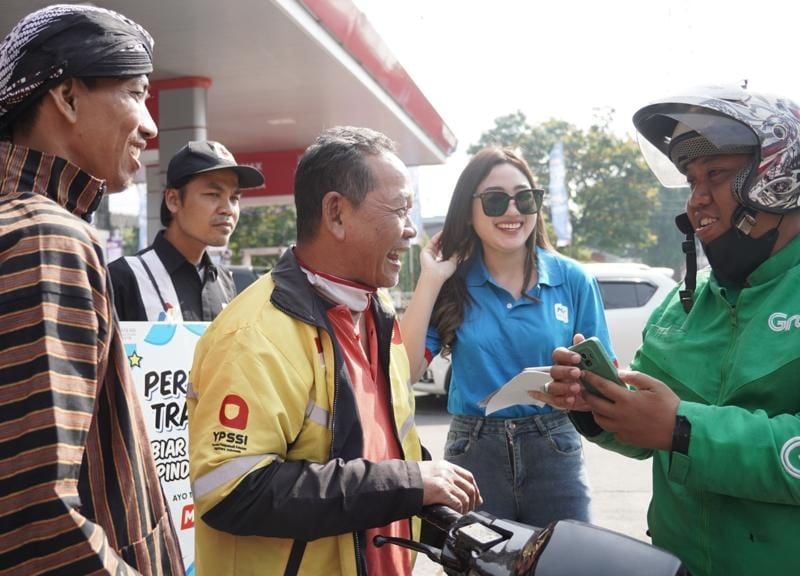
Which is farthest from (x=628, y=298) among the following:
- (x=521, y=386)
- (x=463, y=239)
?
(x=521, y=386)

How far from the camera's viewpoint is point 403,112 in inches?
446

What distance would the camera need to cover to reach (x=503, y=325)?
10.7ft

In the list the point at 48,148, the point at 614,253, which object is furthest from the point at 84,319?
the point at 614,253

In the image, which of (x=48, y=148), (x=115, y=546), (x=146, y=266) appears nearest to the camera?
(x=115, y=546)

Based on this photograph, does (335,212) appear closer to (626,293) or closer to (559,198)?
(626,293)

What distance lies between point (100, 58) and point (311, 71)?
7.63 metres

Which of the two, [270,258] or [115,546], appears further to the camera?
[270,258]

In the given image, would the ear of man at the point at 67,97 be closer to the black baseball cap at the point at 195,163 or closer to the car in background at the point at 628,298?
the black baseball cap at the point at 195,163

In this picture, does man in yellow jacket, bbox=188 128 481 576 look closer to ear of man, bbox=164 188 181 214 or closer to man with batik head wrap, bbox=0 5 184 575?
man with batik head wrap, bbox=0 5 184 575

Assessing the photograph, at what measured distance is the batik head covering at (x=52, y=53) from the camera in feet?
4.80

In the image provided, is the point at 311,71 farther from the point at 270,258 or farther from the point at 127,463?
the point at 270,258

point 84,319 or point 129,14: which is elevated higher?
point 129,14

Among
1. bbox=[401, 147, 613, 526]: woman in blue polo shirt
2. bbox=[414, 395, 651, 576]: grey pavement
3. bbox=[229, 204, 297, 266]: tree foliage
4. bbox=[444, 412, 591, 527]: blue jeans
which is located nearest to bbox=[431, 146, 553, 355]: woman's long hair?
bbox=[401, 147, 613, 526]: woman in blue polo shirt

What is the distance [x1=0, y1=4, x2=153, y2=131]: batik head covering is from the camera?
146 cm
